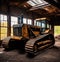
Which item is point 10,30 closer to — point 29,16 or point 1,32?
point 1,32

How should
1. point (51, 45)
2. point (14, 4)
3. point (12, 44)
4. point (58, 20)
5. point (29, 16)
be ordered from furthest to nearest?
point (58, 20)
point (29, 16)
point (14, 4)
point (51, 45)
point (12, 44)

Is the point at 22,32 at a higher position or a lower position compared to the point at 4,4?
lower

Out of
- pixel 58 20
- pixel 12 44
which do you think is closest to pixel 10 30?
pixel 12 44

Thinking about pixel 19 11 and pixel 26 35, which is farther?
pixel 19 11

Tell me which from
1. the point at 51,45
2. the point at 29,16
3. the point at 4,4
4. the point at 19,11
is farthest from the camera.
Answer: the point at 29,16

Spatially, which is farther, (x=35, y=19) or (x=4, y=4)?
(x=35, y=19)

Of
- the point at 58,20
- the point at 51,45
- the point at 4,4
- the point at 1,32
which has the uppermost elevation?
the point at 4,4

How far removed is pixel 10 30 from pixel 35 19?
601 centimetres

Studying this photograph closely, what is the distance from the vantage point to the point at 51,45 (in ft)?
37.6

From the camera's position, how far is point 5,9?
44.2 feet

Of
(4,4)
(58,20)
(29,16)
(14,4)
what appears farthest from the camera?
(58,20)

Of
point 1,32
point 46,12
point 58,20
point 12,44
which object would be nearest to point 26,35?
point 12,44

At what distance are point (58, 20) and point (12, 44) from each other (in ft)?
45.7

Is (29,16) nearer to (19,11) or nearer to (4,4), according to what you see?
(19,11)
